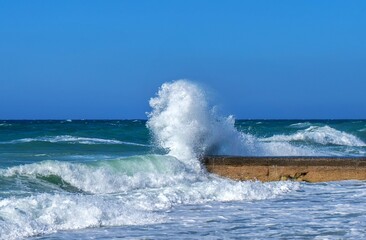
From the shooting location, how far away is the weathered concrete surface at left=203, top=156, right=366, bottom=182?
13719mm

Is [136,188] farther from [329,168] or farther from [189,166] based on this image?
[329,168]

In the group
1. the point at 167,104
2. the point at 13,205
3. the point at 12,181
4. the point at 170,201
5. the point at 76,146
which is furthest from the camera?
the point at 76,146

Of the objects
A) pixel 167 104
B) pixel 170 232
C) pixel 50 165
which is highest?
pixel 167 104

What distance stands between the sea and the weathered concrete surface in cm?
32

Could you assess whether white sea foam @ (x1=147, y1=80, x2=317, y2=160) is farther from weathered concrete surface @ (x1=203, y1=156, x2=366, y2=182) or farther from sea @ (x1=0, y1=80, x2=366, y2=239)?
weathered concrete surface @ (x1=203, y1=156, x2=366, y2=182)

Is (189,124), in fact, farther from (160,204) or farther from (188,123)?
(160,204)

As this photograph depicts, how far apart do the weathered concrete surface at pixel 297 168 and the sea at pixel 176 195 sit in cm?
32

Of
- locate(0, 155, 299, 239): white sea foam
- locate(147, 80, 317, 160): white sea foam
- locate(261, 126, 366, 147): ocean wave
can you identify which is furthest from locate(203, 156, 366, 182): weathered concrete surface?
locate(261, 126, 366, 147): ocean wave

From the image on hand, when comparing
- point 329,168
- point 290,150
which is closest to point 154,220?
point 329,168

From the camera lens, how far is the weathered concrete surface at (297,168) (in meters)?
13.7

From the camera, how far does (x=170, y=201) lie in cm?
1075

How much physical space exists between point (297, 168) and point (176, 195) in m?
3.41

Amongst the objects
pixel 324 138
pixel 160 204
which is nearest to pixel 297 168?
pixel 160 204

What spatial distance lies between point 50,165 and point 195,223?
488 cm
